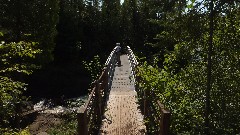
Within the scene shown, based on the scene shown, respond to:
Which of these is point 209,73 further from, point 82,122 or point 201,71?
point 82,122

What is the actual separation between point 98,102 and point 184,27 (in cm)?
481

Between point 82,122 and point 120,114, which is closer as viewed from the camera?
point 82,122

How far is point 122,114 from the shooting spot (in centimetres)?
1080

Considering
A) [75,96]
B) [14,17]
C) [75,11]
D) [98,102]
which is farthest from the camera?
[75,11]

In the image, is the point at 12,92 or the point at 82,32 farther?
the point at 82,32

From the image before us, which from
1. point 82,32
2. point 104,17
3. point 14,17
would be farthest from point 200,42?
point 104,17

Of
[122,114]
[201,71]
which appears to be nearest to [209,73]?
[201,71]

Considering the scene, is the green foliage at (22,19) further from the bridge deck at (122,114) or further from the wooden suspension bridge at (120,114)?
the wooden suspension bridge at (120,114)

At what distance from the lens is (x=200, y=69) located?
6.95m

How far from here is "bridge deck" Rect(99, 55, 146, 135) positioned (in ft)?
30.6

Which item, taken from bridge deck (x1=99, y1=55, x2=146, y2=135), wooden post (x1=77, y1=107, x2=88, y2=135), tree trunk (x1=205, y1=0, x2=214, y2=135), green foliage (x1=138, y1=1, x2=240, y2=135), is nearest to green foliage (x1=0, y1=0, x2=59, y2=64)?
bridge deck (x1=99, y1=55, x2=146, y2=135)

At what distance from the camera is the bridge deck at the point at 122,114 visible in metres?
9.32

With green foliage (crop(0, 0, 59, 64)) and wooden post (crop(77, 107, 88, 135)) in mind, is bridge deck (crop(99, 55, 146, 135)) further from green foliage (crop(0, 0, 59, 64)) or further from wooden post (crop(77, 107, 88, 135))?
green foliage (crop(0, 0, 59, 64))

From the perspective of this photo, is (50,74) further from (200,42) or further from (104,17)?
(200,42)
